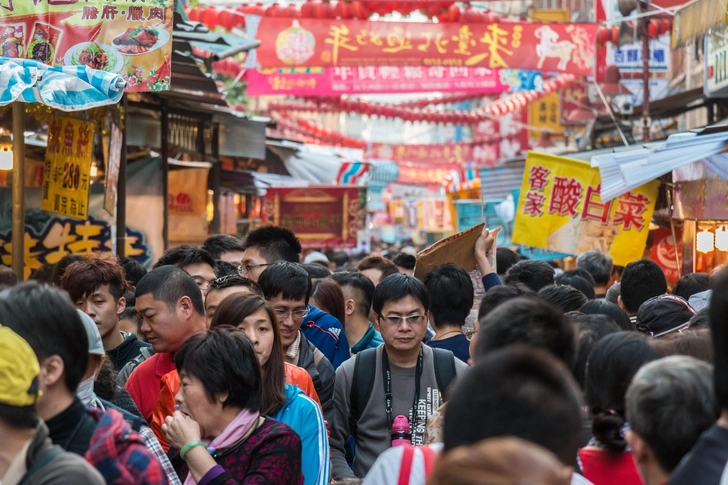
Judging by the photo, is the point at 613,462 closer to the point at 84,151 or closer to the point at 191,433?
the point at 191,433

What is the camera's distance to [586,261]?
10.9 m

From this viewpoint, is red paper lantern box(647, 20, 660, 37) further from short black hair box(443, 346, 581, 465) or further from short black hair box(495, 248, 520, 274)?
short black hair box(443, 346, 581, 465)

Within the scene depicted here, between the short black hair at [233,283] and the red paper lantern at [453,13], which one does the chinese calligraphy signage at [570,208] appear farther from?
the short black hair at [233,283]

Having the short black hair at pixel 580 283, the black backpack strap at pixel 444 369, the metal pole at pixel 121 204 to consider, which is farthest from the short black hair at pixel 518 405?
the metal pole at pixel 121 204

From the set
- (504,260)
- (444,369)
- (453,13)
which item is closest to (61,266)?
(444,369)

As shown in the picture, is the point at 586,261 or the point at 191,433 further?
the point at 586,261

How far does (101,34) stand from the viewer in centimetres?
841

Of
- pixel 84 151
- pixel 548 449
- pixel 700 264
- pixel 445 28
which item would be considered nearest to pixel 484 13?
Result: pixel 445 28

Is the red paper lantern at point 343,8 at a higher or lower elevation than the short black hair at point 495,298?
higher

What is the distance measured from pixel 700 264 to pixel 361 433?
26.5 feet

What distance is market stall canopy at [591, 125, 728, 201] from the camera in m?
9.64

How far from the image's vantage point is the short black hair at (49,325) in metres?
2.98

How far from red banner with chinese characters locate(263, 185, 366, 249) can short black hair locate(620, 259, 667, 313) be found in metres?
12.9

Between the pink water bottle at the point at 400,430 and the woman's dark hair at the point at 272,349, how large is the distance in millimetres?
769
